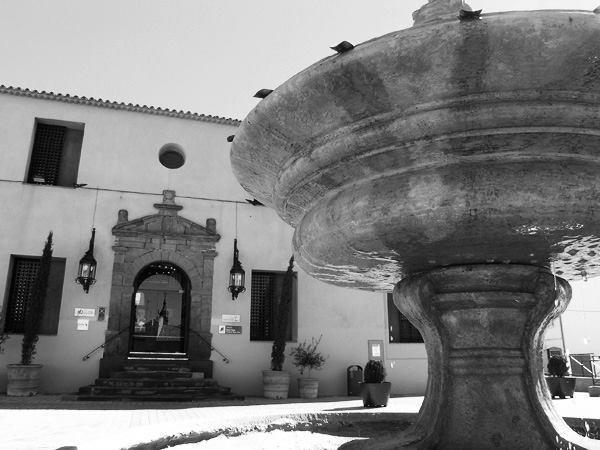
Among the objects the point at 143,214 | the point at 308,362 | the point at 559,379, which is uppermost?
the point at 143,214

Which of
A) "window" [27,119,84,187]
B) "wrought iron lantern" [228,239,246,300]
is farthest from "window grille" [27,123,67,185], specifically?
"wrought iron lantern" [228,239,246,300]

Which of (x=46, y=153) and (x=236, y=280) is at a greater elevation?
(x=46, y=153)

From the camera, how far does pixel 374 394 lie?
29.2 feet

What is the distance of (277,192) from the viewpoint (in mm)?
2848

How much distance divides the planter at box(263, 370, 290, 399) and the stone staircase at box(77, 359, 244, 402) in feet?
3.03

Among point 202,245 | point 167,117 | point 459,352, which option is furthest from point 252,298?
→ point 459,352

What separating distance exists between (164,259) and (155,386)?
10.1ft

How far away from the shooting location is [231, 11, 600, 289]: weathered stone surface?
1813mm

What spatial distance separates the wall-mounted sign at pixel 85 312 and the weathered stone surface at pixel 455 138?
10.1m

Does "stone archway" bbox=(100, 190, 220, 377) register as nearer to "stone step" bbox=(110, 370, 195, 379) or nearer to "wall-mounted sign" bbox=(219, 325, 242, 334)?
"wall-mounted sign" bbox=(219, 325, 242, 334)

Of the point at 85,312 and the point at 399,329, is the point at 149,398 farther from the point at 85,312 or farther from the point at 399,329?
the point at 399,329

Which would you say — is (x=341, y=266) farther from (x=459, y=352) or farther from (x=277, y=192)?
(x=459, y=352)

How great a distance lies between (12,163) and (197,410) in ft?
24.9

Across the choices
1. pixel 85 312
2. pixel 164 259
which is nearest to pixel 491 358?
pixel 85 312
